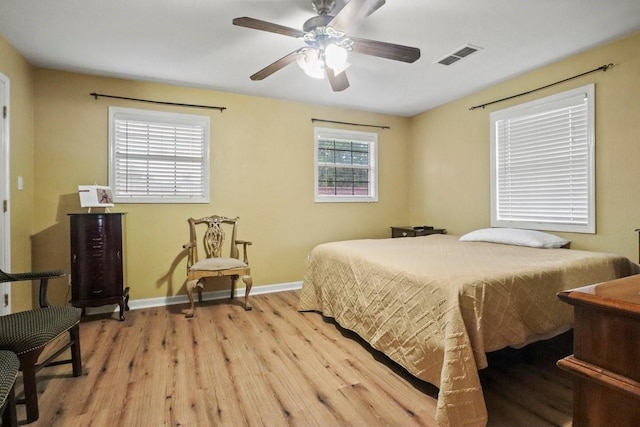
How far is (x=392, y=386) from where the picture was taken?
6.41 feet

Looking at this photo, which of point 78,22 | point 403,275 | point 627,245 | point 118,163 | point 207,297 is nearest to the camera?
point 403,275

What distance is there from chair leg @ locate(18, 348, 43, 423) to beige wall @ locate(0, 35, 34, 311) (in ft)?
5.08

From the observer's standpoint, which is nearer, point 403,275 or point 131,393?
point 131,393

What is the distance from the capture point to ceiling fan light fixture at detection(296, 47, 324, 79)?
2.31 m

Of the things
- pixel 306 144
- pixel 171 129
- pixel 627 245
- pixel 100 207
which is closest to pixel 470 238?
pixel 627 245

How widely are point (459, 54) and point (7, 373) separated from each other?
11.9 ft

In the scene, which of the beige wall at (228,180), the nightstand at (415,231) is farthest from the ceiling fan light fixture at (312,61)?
the nightstand at (415,231)

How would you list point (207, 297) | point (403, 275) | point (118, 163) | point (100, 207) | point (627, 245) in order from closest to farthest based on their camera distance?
point (403, 275) < point (627, 245) < point (100, 207) < point (118, 163) < point (207, 297)

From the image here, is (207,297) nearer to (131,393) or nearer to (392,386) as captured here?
(131,393)

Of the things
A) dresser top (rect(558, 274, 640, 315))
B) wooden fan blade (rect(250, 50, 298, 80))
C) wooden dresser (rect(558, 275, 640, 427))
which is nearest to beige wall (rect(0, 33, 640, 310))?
wooden fan blade (rect(250, 50, 298, 80))

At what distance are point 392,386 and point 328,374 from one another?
413 mm

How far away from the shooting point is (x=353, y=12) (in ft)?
5.89

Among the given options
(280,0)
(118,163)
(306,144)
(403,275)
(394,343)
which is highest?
(280,0)

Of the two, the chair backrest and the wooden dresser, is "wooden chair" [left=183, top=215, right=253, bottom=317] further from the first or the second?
the wooden dresser
